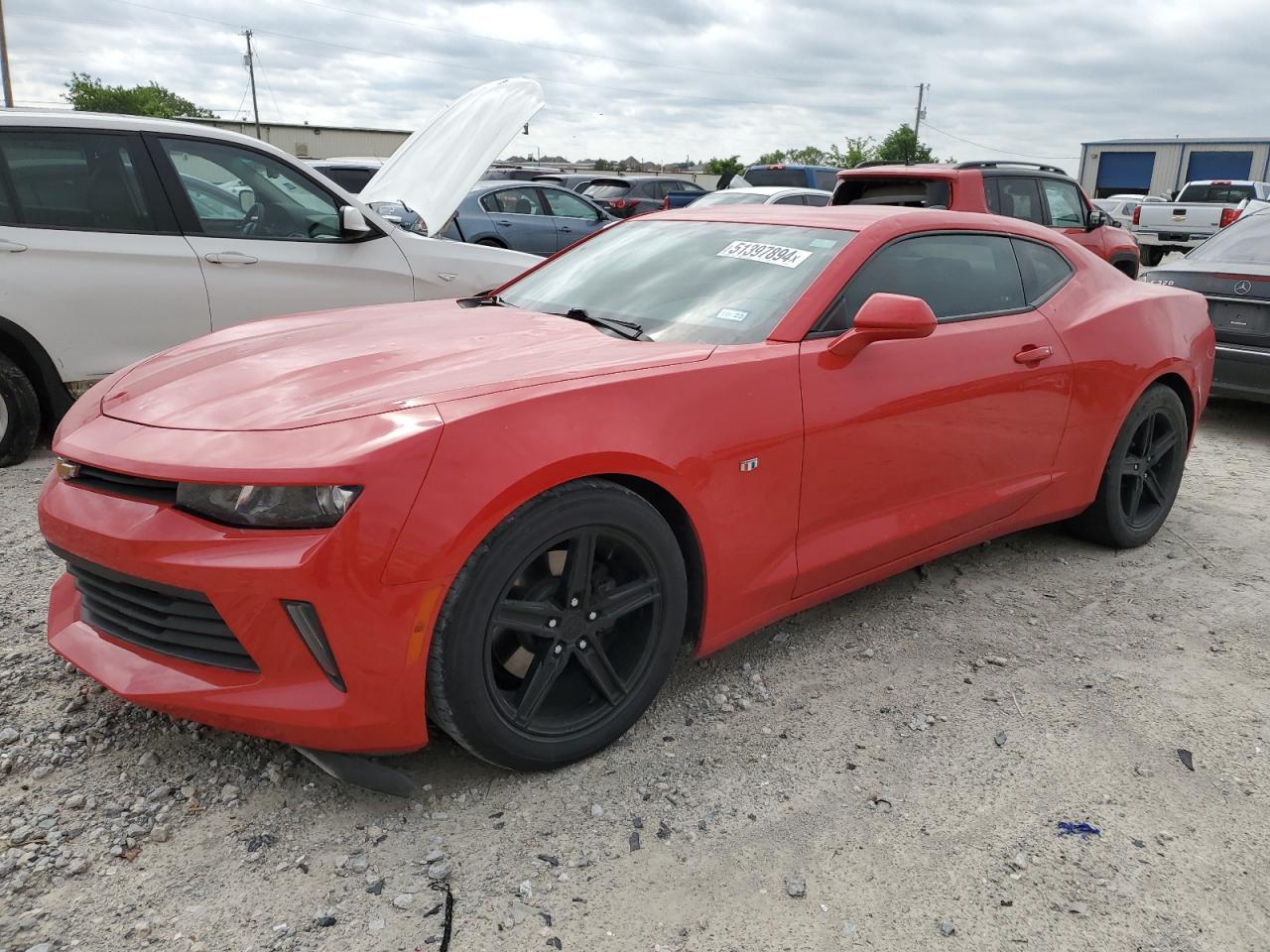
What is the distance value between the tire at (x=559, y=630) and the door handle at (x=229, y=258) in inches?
144

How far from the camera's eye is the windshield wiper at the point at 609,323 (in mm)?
2992

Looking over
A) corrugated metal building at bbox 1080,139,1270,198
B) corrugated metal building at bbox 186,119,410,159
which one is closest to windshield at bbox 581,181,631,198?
corrugated metal building at bbox 186,119,410,159

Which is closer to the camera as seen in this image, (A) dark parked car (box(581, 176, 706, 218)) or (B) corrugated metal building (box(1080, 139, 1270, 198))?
(A) dark parked car (box(581, 176, 706, 218))

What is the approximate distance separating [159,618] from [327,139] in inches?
1606

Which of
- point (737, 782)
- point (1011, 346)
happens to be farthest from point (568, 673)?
point (1011, 346)

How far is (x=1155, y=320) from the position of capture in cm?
413

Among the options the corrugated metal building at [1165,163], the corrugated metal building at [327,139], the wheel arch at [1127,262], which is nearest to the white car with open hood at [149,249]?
the wheel arch at [1127,262]

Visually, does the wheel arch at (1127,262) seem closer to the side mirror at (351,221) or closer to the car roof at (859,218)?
the car roof at (859,218)

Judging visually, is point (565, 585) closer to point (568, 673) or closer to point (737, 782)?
point (568, 673)

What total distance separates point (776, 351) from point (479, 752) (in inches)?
54.2

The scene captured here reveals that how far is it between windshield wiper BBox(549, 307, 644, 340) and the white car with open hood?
2.76 meters

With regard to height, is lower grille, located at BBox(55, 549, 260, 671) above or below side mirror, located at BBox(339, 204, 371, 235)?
below

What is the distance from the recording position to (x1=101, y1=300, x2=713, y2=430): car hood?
7.85 ft

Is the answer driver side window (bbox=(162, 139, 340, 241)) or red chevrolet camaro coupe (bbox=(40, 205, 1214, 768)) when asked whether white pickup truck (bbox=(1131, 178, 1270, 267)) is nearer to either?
driver side window (bbox=(162, 139, 340, 241))
